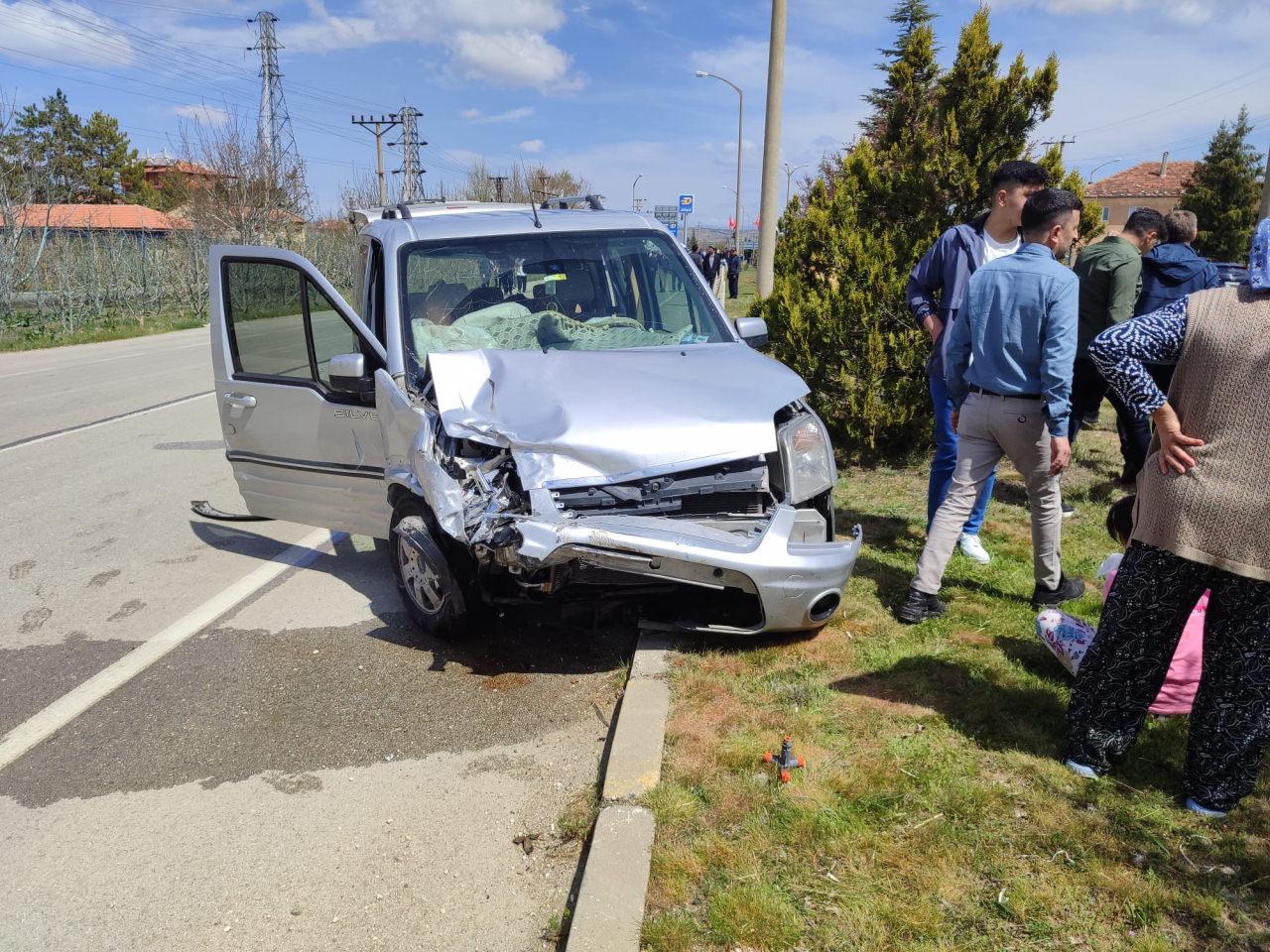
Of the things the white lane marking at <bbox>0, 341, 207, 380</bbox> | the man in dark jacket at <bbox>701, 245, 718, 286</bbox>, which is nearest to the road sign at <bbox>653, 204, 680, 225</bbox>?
the man in dark jacket at <bbox>701, 245, 718, 286</bbox>

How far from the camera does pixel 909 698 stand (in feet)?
12.5

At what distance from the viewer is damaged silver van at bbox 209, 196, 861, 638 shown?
3826 mm

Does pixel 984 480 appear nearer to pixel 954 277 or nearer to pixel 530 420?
pixel 954 277

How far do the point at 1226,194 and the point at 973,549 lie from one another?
48141mm

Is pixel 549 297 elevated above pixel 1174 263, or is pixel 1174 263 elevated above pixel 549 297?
pixel 1174 263

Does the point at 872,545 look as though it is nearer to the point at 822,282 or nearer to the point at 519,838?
the point at 822,282

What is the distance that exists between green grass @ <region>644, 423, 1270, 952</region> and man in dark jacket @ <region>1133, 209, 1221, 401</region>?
3.81 meters

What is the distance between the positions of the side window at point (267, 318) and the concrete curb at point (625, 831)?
294 centimetres

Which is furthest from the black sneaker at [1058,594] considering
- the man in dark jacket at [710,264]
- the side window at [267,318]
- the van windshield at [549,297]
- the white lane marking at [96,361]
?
the man in dark jacket at [710,264]

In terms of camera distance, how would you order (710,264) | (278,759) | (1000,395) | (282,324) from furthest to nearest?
(710,264), (282,324), (1000,395), (278,759)

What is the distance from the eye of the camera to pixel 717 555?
3.67m

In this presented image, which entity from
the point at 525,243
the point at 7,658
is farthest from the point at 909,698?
the point at 7,658

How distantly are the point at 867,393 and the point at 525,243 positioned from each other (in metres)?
3.27

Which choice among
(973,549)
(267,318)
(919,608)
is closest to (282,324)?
(267,318)
